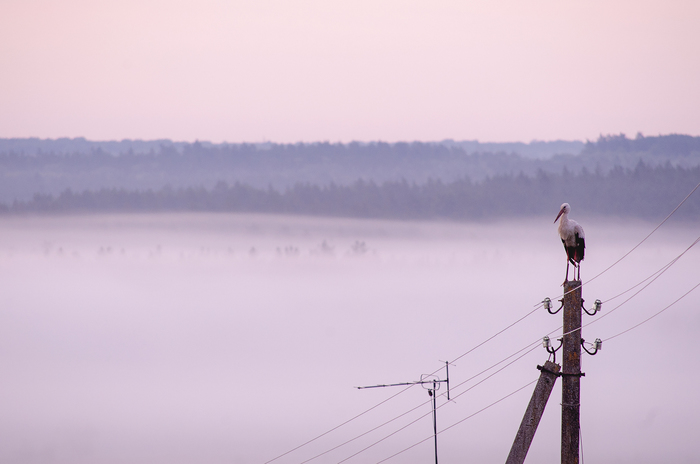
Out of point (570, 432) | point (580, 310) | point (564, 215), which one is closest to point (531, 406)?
point (570, 432)

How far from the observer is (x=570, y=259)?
16125mm

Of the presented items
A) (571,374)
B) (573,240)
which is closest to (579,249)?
(573,240)

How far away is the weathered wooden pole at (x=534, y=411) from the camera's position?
13867mm

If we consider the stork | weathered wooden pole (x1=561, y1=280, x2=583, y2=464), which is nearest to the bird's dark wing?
the stork

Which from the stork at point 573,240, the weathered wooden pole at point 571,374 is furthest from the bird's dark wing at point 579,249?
the weathered wooden pole at point 571,374

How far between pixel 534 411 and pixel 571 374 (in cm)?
115

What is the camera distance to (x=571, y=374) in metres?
13.5

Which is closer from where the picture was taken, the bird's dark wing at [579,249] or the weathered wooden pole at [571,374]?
the weathered wooden pole at [571,374]

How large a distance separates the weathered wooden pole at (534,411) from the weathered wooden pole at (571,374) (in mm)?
278

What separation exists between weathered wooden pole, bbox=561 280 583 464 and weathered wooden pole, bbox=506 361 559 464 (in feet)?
0.91

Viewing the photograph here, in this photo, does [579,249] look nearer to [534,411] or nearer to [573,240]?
[573,240]

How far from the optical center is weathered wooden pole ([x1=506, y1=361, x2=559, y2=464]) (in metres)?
13.9

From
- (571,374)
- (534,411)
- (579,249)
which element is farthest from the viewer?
(579,249)

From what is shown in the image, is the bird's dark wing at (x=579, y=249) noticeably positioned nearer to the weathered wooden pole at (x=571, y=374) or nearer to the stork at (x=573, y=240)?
the stork at (x=573, y=240)
